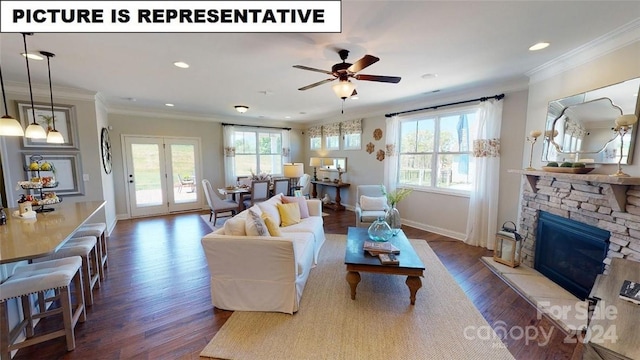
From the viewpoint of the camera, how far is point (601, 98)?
2.27 meters

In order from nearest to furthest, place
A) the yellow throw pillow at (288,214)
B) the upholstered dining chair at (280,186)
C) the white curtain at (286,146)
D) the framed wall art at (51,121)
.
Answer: the yellow throw pillow at (288,214), the framed wall art at (51,121), the upholstered dining chair at (280,186), the white curtain at (286,146)

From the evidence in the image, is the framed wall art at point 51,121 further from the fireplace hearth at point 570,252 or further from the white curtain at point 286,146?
the fireplace hearth at point 570,252

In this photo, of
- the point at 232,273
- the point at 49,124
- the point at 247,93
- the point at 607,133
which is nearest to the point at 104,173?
the point at 49,124

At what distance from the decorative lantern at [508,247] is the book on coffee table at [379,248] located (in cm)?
166

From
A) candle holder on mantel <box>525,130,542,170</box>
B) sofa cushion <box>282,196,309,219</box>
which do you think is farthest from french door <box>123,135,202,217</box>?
candle holder on mantel <box>525,130,542,170</box>

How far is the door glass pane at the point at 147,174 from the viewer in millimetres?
5507

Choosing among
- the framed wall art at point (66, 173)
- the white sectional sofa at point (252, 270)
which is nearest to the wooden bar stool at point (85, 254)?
the white sectional sofa at point (252, 270)

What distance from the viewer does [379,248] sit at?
2.49 metres

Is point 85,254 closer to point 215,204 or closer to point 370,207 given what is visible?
point 215,204

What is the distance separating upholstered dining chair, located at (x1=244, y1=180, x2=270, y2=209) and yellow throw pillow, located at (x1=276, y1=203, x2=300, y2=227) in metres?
1.67

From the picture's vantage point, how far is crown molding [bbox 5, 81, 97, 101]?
346 centimetres

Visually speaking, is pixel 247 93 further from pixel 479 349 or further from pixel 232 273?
pixel 479 349

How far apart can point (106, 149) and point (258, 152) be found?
334 cm

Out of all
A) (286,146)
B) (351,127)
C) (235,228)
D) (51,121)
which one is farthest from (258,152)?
(235,228)
